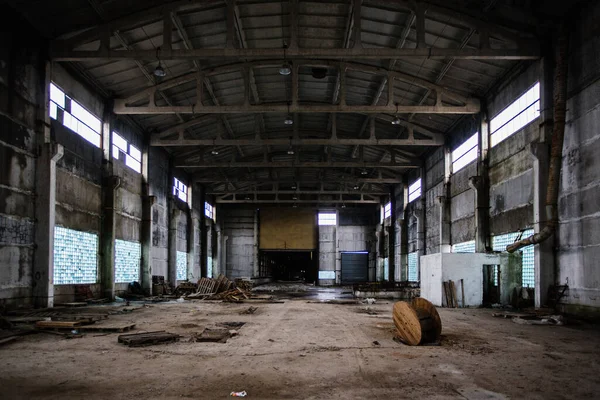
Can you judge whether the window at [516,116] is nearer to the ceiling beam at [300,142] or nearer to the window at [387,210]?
the ceiling beam at [300,142]

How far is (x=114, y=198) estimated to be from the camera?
67.8 feet

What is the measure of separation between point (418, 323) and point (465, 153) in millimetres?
15771

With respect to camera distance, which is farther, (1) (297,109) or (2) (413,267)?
(2) (413,267)

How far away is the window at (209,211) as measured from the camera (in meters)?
39.6

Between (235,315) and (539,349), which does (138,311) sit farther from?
(539,349)

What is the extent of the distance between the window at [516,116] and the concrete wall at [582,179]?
6.28ft

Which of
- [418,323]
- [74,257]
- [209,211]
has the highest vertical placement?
[209,211]

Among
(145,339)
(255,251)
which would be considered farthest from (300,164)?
(145,339)

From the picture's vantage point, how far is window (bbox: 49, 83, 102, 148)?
1685cm

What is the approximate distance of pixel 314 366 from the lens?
730 cm

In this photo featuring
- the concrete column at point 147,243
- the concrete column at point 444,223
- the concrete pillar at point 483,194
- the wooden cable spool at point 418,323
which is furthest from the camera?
the concrete column at point 444,223

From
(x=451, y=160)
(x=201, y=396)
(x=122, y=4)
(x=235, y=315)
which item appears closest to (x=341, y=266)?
(x=451, y=160)

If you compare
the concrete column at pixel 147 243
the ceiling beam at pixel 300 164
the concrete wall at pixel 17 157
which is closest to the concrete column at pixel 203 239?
the ceiling beam at pixel 300 164

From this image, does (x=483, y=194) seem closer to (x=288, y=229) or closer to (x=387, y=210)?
(x=387, y=210)
